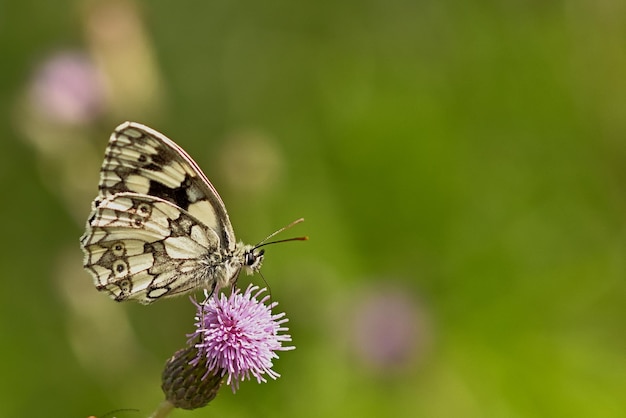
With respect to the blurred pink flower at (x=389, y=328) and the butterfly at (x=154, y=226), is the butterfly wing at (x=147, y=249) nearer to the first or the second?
the butterfly at (x=154, y=226)

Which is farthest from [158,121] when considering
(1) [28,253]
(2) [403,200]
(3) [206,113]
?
(2) [403,200]

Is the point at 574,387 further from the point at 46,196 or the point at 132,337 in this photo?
the point at 46,196

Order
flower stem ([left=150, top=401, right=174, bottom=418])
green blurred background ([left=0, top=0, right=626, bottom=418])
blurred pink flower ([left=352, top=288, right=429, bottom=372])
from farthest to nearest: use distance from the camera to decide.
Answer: blurred pink flower ([left=352, top=288, right=429, bottom=372])
green blurred background ([left=0, top=0, right=626, bottom=418])
flower stem ([left=150, top=401, right=174, bottom=418])

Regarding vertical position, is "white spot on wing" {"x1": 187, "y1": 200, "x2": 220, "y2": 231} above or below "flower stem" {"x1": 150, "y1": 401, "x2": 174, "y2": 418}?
above

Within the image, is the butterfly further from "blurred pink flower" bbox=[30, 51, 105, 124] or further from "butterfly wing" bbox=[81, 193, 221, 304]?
"blurred pink flower" bbox=[30, 51, 105, 124]

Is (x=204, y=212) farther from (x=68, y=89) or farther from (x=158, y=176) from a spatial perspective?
(x=68, y=89)

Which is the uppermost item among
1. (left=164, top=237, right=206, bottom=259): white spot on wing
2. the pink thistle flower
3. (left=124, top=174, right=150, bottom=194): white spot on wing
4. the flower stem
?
(left=124, top=174, right=150, bottom=194): white spot on wing

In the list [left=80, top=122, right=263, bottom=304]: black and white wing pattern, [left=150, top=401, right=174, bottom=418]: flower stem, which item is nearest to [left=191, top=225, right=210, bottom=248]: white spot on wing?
[left=80, top=122, right=263, bottom=304]: black and white wing pattern
